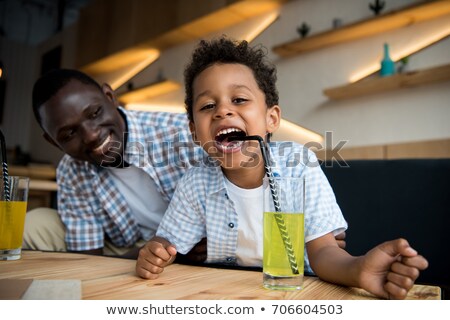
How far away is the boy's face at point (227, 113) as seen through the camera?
1001 millimetres

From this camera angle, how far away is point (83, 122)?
150 centimetres

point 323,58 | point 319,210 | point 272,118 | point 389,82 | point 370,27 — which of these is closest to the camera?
point 319,210

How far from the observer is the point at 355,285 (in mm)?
673

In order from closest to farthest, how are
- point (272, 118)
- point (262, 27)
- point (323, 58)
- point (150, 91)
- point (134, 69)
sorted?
point (272, 118) → point (323, 58) → point (262, 27) → point (150, 91) → point (134, 69)

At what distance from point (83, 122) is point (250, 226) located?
2.56 feet

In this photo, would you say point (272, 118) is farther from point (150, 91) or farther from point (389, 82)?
point (150, 91)

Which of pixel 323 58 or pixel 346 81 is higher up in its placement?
pixel 323 58

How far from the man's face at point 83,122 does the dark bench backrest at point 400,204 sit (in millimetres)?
859

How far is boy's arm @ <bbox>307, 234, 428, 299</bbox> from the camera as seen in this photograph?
59 centimetres

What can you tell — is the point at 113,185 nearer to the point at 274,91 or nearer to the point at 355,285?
the point at 274,91

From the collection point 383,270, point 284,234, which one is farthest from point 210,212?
point 383,270

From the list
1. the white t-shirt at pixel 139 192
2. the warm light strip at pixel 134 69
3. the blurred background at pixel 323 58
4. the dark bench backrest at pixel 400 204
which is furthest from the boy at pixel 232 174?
the warm light strip at pixel 134 69

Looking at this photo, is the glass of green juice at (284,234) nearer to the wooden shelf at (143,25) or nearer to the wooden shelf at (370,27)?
the wooden shelf at (370,27)
